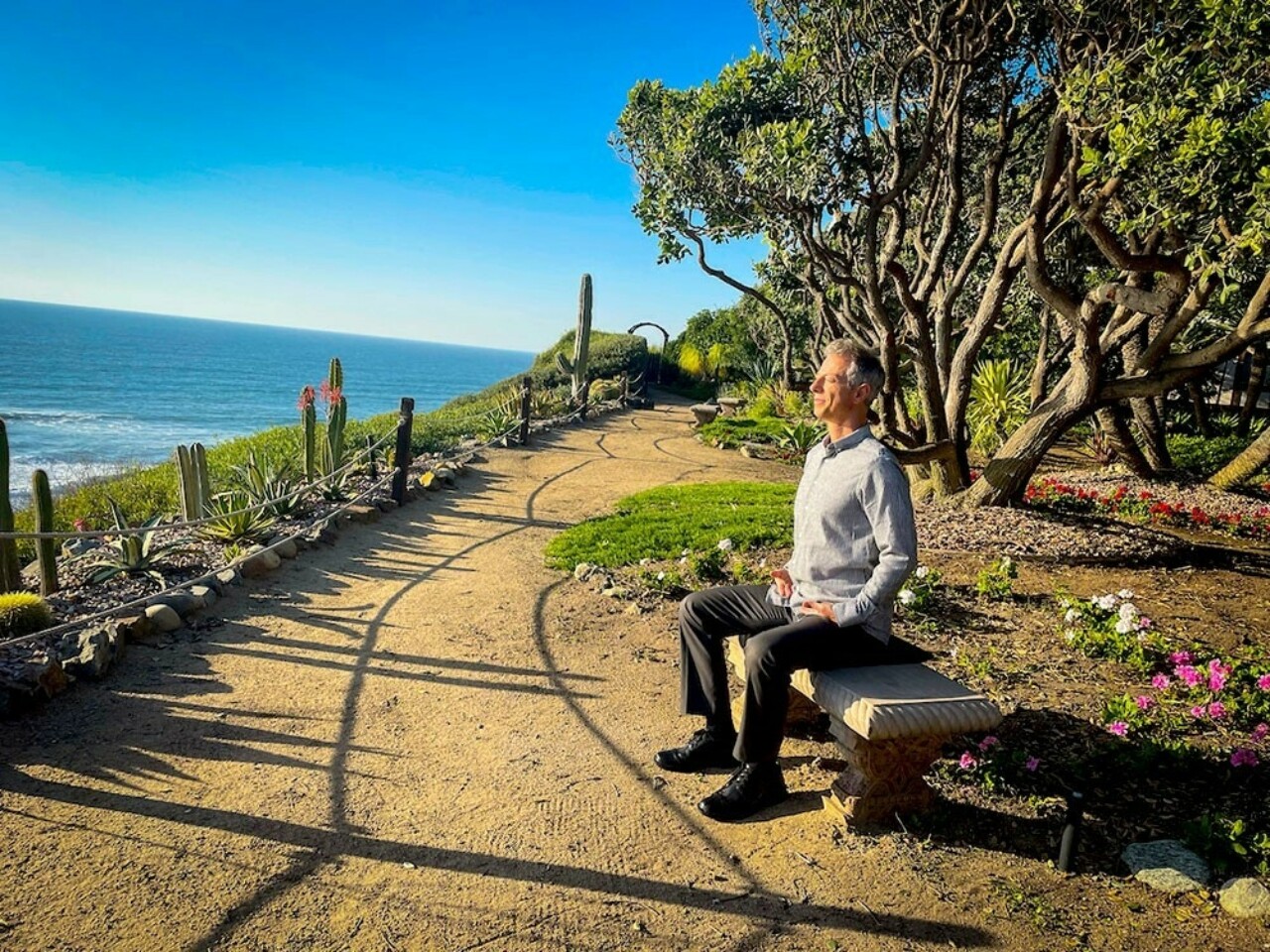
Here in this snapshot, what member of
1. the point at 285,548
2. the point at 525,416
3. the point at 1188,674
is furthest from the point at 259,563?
the point at 525,416

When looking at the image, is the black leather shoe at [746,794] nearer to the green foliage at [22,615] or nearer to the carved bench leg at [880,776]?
the carved bench leg at [880,776]

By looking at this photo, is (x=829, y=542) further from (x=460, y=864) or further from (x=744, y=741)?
(x=460, y=864)

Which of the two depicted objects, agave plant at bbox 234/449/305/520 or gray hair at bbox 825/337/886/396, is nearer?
gray hair at bbox 825/337/886/396

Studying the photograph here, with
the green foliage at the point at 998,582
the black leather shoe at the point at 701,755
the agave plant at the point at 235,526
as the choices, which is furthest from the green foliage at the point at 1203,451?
the agave plant at the point at 235,526

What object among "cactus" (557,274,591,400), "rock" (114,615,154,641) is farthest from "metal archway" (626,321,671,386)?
"rock" (114,615,154,641)

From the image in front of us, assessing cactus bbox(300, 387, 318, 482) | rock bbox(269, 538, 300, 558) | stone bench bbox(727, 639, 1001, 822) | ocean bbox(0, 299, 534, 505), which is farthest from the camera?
ocean bbox(0, 299, 534, 505)

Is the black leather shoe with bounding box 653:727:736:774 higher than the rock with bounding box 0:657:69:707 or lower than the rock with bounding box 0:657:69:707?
lower

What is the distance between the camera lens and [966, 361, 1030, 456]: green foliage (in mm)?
10594

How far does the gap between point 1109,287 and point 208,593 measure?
687 cm

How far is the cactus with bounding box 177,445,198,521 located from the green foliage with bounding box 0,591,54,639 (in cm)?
227

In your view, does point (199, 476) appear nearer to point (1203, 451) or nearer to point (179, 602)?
point (179, 602)

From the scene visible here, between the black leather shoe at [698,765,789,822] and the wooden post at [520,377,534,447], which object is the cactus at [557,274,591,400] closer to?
the wooden post at [520,377,534,447]

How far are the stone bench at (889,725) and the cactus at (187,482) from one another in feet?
19.0

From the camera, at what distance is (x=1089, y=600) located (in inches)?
183
